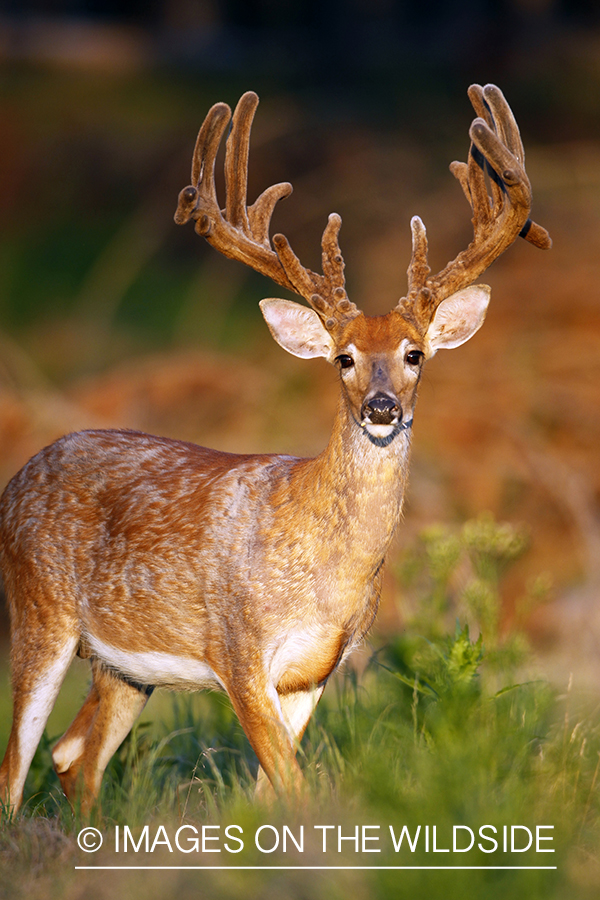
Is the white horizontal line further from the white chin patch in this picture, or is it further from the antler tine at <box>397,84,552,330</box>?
the antler tine at <box>397,84,552,330</box>

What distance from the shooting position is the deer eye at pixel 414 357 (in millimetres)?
4711

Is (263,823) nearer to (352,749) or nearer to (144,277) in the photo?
(352,749)

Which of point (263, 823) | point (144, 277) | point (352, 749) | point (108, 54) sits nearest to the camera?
point (263, 823)

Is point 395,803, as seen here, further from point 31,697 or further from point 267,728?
point 31,697

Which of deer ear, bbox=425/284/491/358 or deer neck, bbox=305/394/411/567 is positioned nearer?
deer neck, bbox=305/394/411/567

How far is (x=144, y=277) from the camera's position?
89.2 feet

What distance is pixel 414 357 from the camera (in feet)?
15.6

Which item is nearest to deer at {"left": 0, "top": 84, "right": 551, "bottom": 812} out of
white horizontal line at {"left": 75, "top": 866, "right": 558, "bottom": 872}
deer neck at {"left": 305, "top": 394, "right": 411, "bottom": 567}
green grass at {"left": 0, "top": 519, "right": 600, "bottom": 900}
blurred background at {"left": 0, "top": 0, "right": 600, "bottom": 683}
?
deer neck at {"left": 305, "top": 394, "right": 411, "bottom": 567}

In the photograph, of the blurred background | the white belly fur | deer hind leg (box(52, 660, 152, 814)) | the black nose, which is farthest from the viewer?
the blurred background

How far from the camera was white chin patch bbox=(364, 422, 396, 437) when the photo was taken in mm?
4430

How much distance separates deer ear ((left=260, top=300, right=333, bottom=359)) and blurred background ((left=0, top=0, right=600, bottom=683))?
1.99 m

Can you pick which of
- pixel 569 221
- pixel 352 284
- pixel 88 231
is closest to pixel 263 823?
pixel 569 221

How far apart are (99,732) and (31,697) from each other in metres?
0.50

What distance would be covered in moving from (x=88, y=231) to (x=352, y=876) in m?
26.6
